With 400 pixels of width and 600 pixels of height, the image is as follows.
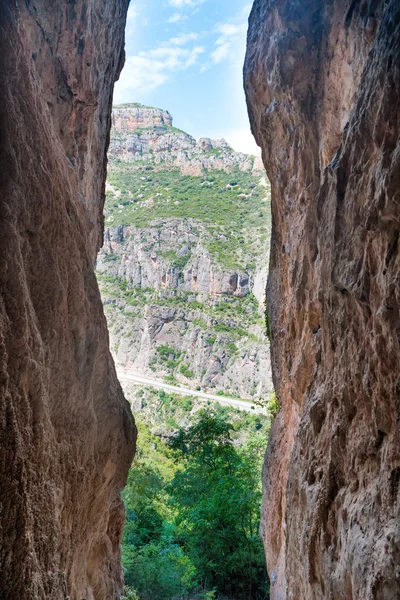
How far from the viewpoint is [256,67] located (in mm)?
11414

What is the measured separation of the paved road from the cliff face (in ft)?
125

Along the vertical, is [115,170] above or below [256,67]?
above

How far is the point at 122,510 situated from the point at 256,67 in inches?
460

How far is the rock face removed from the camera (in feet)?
13.8

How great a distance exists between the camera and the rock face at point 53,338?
13.8ft

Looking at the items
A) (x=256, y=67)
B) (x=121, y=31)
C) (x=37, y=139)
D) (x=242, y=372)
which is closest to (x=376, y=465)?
(x=37, y=139)

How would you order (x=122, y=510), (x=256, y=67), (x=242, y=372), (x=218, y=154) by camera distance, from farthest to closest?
(x=218, y=154)
(x=242, y=372)
(x=256, y=67)
(x=122, y=510)

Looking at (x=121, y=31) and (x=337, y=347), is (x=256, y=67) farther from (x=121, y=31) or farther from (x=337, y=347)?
(x=337, y=347)

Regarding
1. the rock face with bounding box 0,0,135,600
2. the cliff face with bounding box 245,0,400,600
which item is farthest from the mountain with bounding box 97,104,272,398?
the rock face with bounding box 0,0,135,600

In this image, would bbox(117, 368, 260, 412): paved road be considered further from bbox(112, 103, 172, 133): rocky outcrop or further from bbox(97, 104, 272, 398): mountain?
bbox(112, 103, 172, 133): rocky outcrop

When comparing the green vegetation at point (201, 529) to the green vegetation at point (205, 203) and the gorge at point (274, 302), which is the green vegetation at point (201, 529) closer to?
the gorge at point (274, 302)

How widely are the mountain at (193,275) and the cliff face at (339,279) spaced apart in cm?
4243

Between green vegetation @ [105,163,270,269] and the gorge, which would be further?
green vegetation @ [105,163,270,269]

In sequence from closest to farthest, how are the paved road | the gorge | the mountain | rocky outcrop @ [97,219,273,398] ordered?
the gorge → the paved road → rocky outcrop @ [97,219,273,398] → the mountain
